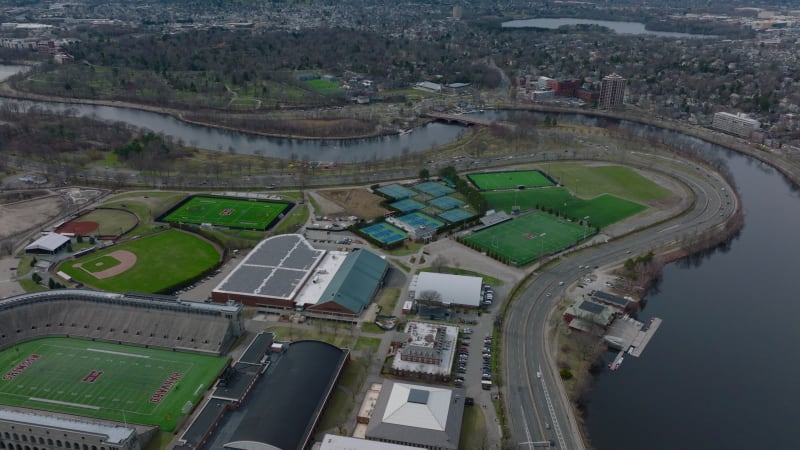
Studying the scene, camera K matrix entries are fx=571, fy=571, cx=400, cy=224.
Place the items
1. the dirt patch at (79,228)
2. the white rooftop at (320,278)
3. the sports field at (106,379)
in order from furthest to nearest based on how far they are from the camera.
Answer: the dirt patch at (79,228), the white rooftop at (320,278), the sports field at (106,379)

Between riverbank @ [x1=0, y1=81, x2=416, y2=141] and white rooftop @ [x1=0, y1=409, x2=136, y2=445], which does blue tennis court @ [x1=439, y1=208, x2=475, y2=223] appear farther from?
white rooftop @ [x1=0, y1=409, x2=136, y2=445]

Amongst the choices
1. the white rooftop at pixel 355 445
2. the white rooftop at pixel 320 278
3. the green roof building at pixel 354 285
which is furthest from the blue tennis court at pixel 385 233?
the white rooftop at pixel 355 445

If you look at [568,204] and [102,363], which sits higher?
[568,204]

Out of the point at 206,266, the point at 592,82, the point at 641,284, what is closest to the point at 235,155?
the point at 206,266

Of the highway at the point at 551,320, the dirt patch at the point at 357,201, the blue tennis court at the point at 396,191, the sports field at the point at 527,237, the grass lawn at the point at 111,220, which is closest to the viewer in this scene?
the highway at the point at 551,320

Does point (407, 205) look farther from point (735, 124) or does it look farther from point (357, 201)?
point (735, 124)

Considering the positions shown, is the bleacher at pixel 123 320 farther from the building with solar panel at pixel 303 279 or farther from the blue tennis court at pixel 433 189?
the blue tennis court at pixel 433 189

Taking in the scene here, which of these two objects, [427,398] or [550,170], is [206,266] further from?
[550,170]

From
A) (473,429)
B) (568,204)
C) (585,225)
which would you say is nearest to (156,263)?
(473,429)
